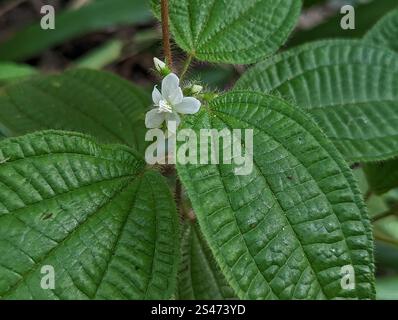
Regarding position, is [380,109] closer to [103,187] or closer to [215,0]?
[215,0]

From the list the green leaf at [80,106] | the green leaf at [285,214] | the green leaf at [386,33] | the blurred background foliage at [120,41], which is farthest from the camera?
the blurred background foliage at [120,41]

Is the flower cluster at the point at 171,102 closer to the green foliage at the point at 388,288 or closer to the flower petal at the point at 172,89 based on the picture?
the flower petal at the point at 172,89

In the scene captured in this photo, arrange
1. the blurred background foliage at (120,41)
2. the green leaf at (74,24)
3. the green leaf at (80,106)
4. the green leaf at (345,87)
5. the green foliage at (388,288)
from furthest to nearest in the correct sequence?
the green leaf at (74,24), the blurred background foliage at (120,41), the green foliage at (388,288), the green leaf at (80,106), the green leaf at (345,87)

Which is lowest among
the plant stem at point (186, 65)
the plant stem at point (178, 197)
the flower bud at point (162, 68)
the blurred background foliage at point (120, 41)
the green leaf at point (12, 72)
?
the plant stem at point (178, 197)

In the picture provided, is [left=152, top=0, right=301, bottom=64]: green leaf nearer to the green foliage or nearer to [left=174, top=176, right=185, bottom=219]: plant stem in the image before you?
[left=174, top=176, right=185, bottom=219]: plant stem

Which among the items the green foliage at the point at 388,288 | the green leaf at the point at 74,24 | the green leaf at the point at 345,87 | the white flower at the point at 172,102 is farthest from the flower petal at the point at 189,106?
the green leaf at the point at 74,24

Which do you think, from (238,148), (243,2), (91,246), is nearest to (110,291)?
(91,246)

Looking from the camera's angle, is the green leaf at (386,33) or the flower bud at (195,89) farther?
the green leaf at (386,33)
